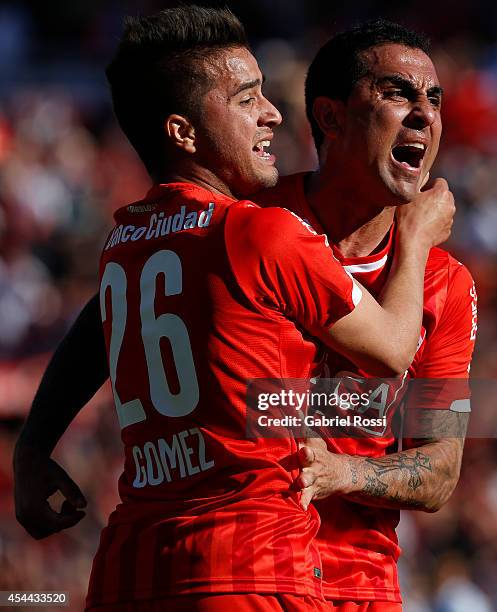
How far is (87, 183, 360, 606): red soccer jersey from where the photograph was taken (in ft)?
10.9

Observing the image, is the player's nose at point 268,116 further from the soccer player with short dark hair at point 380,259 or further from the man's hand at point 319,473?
the man's hand at point 319,473

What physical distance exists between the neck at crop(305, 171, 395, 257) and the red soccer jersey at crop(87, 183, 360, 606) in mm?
676

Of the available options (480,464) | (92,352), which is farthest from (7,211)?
(92,352)

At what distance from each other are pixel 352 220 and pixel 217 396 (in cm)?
103

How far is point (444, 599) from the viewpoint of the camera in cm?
782

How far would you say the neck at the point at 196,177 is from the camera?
3.76 metres

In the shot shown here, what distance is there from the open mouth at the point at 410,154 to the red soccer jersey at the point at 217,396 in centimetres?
71

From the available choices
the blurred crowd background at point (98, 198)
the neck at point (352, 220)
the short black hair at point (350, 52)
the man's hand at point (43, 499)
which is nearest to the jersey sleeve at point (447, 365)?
the neck at point (352, 220)

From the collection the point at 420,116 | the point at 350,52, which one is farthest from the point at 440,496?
the point at 350,52

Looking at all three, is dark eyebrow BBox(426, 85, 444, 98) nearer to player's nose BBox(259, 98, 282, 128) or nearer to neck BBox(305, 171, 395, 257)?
neck BBox(305, 171, 395, 257)

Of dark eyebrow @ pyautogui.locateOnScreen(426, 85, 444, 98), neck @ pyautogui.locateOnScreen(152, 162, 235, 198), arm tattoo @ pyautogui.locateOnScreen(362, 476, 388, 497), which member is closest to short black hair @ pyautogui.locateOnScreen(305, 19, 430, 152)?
dark eyebrow @ pyautogui.locateOnScreen(426, 85, 444, 98)

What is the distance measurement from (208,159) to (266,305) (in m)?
0.59

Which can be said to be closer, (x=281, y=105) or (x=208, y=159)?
(x=208, y=159)

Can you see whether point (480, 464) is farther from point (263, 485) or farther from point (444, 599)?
point (263, 485)
